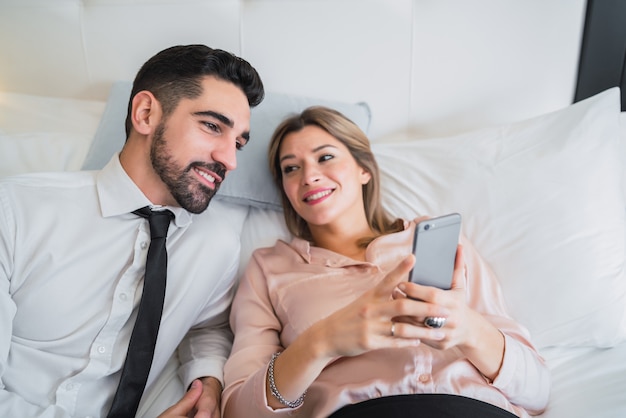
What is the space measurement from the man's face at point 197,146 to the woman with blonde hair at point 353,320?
0.25 metres

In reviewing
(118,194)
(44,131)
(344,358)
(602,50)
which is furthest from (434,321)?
(44,131)

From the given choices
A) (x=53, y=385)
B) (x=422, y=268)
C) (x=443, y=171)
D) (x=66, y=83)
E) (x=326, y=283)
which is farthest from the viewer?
(x=66, y=83)

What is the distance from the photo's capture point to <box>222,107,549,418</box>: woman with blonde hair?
898 mm

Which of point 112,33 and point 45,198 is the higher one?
point 112,33

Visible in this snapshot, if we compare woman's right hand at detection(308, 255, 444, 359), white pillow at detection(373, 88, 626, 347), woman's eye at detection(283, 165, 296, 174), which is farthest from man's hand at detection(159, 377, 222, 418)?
white pillow at detection(373, 88, 626, 347)

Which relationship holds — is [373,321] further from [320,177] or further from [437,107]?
[437,107]

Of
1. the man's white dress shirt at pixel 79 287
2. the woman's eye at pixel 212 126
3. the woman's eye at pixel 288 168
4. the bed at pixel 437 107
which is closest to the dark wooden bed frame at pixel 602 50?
the bed at pixel 437 107


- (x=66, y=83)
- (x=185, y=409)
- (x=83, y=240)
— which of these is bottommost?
(x=185, y=409)

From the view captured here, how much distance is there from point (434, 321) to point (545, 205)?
723mm

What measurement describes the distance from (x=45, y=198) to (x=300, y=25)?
110cm

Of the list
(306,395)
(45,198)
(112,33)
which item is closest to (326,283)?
(306,395)

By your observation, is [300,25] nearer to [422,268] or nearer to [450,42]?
[450,42]

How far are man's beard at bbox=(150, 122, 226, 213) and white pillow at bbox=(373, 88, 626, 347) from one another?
647 millimetres

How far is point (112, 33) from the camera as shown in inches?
73.0
